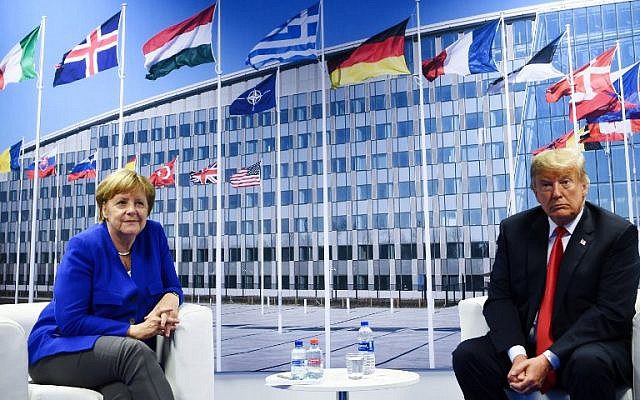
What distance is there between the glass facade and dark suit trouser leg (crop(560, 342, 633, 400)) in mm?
2186

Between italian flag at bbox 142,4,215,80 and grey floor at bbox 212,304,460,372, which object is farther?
italian flag at bbox 142,4,215,80

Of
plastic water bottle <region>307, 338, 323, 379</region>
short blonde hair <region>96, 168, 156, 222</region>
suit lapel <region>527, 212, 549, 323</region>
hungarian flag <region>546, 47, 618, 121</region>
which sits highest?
hungarian flag <region>546, 47, 618, 121</region>

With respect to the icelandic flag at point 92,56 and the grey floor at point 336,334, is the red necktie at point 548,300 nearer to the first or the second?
the grey floor at point 336,334

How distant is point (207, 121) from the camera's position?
4668mm

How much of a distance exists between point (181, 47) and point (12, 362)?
3180 mm

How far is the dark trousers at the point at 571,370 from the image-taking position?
1841 millimetres

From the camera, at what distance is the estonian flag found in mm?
4262

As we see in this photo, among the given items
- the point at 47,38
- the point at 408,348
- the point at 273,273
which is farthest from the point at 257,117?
the point at 408,348

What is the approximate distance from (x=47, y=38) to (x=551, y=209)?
165 inches

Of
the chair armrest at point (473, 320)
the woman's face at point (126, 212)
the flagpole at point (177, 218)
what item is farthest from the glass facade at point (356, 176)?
the woman's face at point (126, 212)

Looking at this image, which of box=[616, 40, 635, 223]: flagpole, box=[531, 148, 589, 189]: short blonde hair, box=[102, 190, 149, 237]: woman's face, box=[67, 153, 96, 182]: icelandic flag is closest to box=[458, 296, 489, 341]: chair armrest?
box=[531, 148, 589, 189]: short blonde hair

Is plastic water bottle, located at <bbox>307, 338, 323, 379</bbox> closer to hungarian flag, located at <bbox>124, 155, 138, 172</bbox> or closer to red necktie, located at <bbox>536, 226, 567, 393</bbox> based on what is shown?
red necktie, located at <bbox>536, 226, 567, 393</bbox>

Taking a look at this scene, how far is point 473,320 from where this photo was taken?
2416mm

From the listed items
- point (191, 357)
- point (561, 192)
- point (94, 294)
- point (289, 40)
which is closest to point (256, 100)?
point (289, 40)
